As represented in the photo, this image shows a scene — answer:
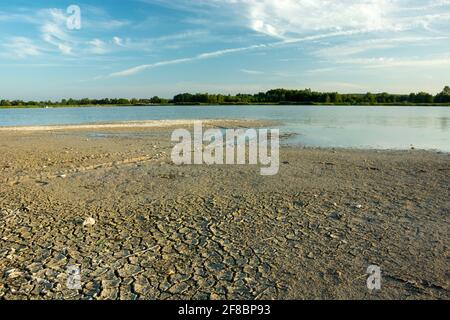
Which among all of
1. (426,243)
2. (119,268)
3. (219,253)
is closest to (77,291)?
(119,268)

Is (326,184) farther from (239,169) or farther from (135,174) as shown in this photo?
(135,174)

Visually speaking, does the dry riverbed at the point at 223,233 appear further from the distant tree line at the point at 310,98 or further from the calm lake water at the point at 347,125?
the distant tree line at the point at 310,98

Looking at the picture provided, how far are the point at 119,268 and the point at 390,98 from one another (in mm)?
141804

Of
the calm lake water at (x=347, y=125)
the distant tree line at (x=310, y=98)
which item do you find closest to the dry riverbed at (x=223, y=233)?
the calm lake water at (x=347, y=125)

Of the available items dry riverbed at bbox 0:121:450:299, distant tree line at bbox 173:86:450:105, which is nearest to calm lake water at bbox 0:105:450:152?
dry riverbed at bbox 0:121:450:299

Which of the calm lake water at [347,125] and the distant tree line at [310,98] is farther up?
the distant tree line at [310,98]

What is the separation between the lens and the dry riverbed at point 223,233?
14.3 ft

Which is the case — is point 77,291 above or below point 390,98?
below

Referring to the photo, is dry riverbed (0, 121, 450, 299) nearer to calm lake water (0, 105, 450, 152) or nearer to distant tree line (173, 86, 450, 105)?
calm lake water (0, 105, 450, 152)

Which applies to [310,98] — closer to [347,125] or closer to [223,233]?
[347,125]

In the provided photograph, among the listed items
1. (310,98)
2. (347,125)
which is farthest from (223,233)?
(310,98)

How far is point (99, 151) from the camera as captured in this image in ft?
51.5

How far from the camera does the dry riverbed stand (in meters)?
4.34

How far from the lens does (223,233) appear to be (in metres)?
6.03
